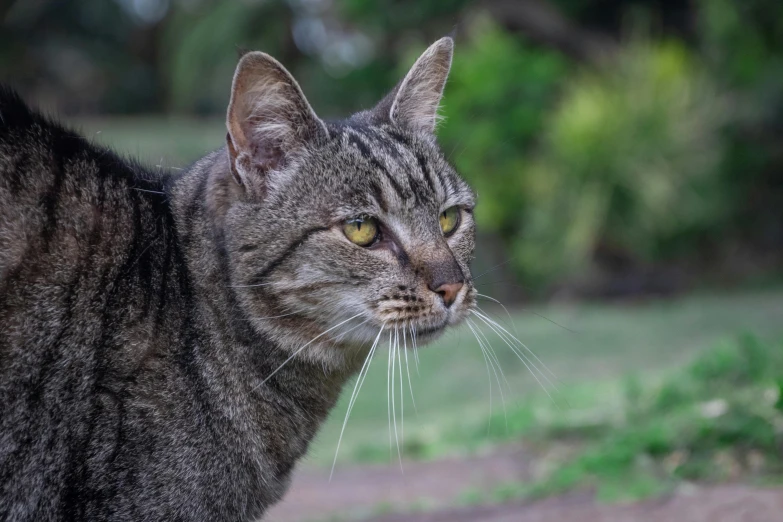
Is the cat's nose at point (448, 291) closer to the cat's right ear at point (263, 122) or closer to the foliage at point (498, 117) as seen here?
the cat's right ear at point (263, 122)

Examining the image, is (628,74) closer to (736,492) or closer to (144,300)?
(736,492)

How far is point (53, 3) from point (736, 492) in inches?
745

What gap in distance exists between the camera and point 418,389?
6719mm

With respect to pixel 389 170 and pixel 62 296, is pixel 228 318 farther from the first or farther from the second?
pixel 389 170

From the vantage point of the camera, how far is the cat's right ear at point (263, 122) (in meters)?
2.63

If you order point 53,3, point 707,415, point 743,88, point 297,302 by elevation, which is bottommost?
point 707,415

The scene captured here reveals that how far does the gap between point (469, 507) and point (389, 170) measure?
1.78 meters

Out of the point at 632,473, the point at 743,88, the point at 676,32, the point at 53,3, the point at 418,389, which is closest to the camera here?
the point at 632,473

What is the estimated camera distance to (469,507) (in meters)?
3.87

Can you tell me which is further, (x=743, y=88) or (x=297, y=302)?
(x=743, y=88)

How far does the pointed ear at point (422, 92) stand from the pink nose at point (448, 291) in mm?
794

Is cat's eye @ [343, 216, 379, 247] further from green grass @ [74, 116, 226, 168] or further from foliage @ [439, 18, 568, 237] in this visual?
green grass @ [74, 116, 226, 168]

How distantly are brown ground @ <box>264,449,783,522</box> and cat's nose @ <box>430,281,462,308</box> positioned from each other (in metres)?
1.21

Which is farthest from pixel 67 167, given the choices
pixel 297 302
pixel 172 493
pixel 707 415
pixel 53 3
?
pixel 53 3
